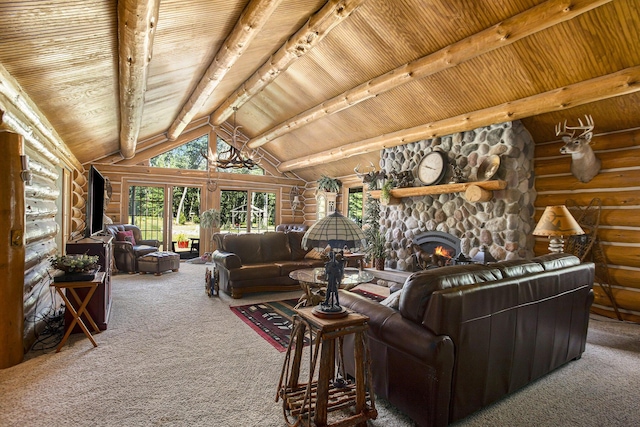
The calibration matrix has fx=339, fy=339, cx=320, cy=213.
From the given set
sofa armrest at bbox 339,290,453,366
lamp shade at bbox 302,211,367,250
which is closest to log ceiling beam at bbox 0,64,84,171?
lamp shade at bbox 302,211,367,250

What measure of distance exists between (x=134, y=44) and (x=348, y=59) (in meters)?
3.43

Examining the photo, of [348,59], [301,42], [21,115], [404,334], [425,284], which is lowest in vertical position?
[404,334]

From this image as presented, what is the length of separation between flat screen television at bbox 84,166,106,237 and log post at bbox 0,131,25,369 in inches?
36.7

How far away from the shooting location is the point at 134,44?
2.93 metres

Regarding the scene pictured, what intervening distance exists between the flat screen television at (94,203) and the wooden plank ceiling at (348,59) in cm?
97

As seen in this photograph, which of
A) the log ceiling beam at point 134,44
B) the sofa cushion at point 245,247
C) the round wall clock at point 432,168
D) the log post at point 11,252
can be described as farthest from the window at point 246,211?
the log post at point 11,252

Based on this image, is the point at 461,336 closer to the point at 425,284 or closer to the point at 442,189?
the point at 425,284

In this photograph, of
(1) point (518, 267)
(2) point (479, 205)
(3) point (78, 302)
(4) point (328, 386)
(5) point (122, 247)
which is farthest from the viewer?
(5) point (122, 247)

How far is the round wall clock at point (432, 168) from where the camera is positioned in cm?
577

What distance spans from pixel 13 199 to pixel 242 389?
242 centimetres

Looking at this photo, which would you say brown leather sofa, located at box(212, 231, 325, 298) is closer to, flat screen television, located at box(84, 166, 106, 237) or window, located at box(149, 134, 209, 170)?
flat screen television, located at box(84, 166, 106, 237)

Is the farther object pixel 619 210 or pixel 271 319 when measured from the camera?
pixel 619 210

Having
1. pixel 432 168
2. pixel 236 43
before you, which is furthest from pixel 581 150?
pixel 236 43

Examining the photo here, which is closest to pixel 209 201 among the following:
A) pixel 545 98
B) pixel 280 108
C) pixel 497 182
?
pixel 280 108
